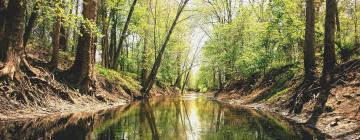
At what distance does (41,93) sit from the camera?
12.2 metres

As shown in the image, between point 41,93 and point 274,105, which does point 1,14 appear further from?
point 274,105

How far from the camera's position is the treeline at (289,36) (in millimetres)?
13740

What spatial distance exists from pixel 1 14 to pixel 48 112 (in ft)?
11.6

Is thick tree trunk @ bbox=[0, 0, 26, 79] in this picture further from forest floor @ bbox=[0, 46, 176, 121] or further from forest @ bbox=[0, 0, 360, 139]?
forest floor @ bbox=[0, 46, 176, 121]

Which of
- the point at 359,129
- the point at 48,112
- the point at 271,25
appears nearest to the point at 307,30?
the point at 271,25

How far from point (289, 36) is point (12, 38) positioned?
14714 mm

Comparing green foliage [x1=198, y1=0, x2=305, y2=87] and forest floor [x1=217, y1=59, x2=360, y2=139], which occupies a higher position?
green foliage [x1=198, y1=0, x2=305, y2=87]

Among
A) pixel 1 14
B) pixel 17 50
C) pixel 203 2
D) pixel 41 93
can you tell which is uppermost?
pixel 203 2

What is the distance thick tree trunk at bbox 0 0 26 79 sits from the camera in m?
10.9

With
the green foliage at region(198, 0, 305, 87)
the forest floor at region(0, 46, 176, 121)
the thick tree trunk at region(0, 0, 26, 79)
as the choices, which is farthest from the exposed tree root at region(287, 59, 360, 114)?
the thick tree trunk at region(0, 0, 26, 79)

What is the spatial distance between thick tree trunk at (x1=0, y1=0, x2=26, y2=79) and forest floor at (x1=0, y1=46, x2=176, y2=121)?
60 cm

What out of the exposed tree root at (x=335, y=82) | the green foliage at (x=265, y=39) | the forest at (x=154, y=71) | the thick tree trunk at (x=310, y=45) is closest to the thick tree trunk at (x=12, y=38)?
the forest at (x=154, y=71)

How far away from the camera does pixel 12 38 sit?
36.6 feet

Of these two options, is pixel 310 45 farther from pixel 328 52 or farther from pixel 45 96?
pixel 45 96
